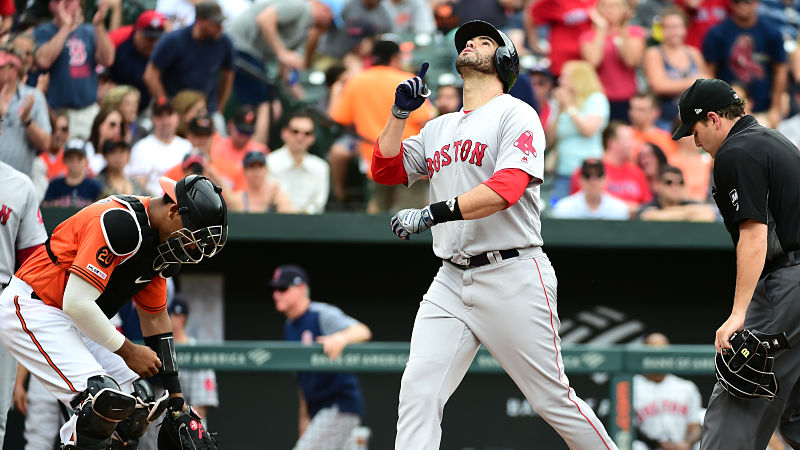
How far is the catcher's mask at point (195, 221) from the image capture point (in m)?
4.28

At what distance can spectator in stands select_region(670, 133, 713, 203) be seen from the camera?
28.8 ft

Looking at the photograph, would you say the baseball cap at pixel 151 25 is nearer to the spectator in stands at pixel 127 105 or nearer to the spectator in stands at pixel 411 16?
the spectator in stands at pixel 127 105

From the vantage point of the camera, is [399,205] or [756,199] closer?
[756,199]

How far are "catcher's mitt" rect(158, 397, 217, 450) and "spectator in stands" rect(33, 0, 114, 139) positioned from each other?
13.2 ft

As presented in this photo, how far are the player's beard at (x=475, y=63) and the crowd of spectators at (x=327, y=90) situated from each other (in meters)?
3.57

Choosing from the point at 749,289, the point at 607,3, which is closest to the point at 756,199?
the point at 749,289

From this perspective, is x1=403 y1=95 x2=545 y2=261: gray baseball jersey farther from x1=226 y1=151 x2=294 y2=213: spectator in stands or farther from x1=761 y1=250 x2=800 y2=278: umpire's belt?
x1=226 y1=151 x2=294 y2=213: spectator in stands

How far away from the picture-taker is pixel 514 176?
4090mm

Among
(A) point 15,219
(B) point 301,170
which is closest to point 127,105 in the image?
(B) point 301,170

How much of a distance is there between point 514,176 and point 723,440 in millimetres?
1325

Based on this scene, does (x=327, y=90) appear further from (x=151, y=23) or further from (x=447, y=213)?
(x=447, y=213)

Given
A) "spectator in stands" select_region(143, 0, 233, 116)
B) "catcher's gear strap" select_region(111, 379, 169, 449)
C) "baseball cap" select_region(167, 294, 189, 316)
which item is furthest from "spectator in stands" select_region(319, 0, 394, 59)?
"catcher's gear strap" select_region(111, 379, 169, 449)

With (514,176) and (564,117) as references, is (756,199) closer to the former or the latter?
(514,176)

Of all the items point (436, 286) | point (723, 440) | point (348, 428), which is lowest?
point (348, 428)
